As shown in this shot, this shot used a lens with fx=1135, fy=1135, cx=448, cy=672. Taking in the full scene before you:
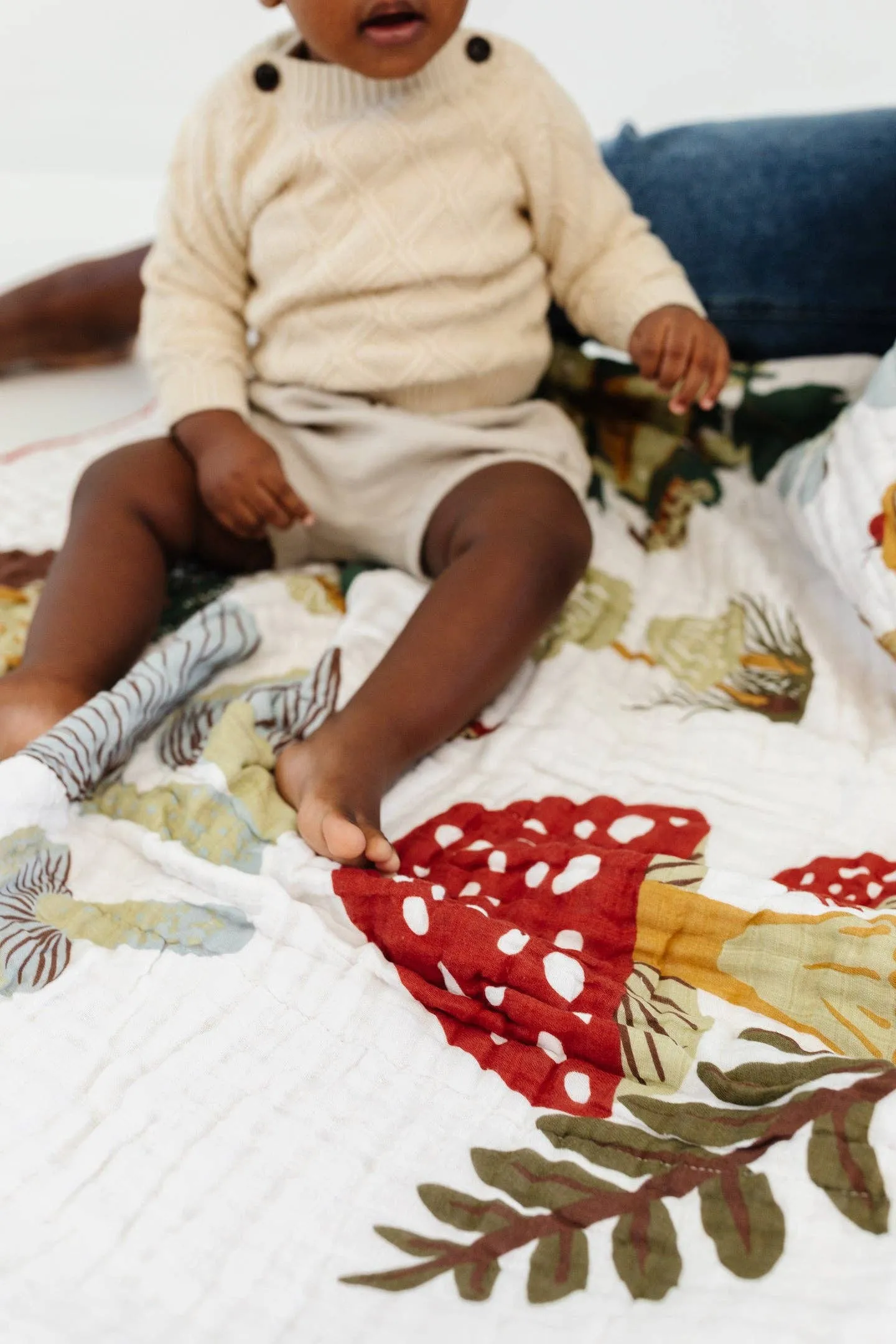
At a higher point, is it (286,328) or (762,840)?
(286,328)

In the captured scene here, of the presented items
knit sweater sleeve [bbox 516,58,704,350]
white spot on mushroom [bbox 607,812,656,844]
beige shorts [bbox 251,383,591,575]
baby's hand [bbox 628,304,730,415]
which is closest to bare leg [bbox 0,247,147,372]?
beige shorts [bbox 251,383,591,575]

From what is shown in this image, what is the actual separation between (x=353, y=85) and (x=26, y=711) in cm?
55

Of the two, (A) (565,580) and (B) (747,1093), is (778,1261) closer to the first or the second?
(B) (747,1093)

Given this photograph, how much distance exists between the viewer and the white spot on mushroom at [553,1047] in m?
0.52

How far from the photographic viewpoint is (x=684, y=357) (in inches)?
34.4

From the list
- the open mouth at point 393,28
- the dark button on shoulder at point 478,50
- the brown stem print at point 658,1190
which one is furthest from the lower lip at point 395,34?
the brown stem print at point 658,1190

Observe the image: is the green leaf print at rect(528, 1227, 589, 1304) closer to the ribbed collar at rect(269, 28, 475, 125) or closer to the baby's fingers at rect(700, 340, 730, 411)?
the baby's fingers at rect(700, 340, 730, 411)

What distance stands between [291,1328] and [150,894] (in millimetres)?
260

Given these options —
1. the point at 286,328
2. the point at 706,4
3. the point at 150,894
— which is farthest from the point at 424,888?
the point at 706,4

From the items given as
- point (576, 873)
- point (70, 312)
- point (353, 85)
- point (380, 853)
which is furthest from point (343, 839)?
point (70, 312)

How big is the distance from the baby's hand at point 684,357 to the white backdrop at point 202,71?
80cm

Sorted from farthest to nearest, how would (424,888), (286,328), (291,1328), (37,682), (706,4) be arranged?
(706,4)
(286,328)
(37,682)
(424,888)
(291,1328)

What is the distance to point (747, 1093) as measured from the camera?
0.48 m

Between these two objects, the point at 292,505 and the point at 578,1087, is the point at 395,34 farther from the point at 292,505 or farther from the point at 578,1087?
the point at 578,1087
